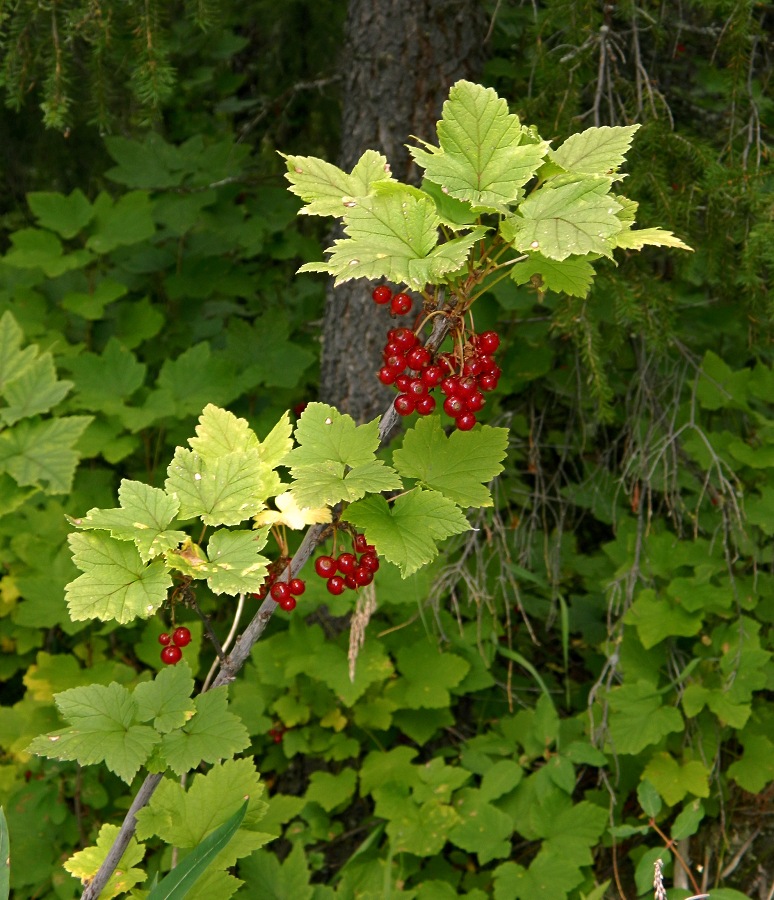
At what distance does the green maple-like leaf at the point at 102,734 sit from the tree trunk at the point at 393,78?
Answer: 135 cm

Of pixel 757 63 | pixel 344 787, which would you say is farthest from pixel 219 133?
pixel 344 787

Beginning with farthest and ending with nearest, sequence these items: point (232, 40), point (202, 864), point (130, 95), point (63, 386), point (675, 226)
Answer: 1. point (130, 95)
2. point (232, 40)
3. point (63, 386)
4. point (675, 226)
5. point (202, 864)

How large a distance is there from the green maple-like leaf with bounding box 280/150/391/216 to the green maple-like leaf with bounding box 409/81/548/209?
0.33ft

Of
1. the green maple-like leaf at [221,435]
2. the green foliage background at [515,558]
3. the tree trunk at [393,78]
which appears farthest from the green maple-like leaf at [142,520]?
the tree trunk at [393,78]

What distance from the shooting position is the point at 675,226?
80.3 inches

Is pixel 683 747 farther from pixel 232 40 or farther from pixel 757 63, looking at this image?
pixel 232 40

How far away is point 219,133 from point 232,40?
1.55 ft

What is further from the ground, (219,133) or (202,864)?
(219,133)

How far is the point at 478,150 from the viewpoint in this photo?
117 cm

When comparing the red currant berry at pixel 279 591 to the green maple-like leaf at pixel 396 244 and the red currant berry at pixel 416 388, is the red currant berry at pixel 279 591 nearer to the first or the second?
the red currant berry at pixel 416 388

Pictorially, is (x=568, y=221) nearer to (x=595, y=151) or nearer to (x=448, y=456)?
(x=595, y=151)

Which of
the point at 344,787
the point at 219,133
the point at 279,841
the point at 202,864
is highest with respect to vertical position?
the point at 219,133

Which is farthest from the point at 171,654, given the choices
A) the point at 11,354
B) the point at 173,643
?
the point at 11,354

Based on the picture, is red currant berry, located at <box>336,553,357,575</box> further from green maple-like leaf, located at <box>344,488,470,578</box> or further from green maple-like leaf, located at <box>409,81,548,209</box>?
green maple-like leaf, located at <box>409,81,548,209</box>
